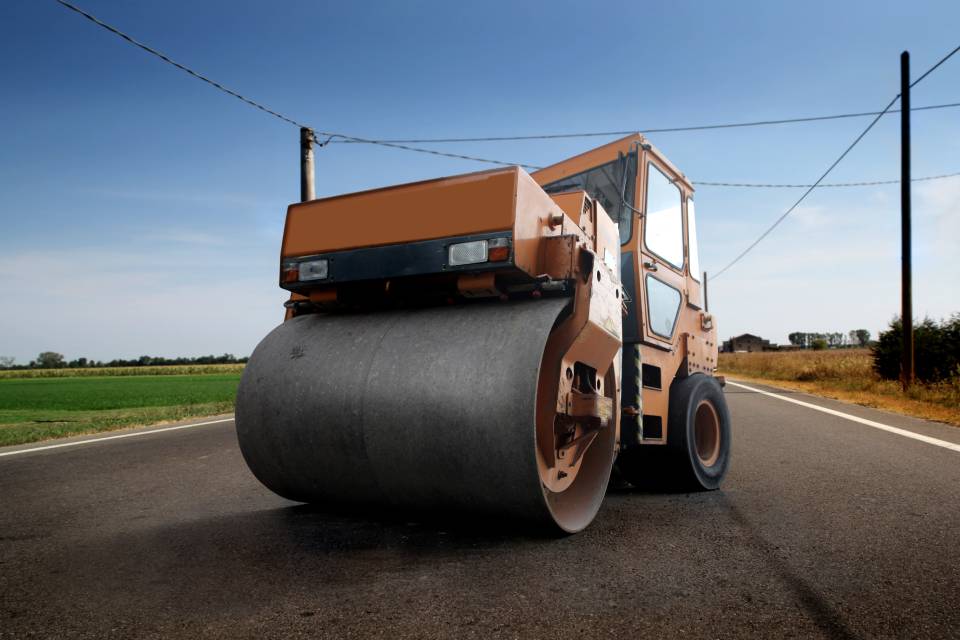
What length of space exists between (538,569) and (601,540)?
0.64 metres

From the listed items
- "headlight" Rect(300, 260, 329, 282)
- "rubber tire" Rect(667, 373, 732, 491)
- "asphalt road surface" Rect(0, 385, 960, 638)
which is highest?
"headlight" Rect(300, 260, 329, 282)

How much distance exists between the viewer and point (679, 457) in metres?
4.81

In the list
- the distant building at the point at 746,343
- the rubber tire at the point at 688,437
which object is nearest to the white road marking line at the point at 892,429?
the rubber tire at the point at 688,437

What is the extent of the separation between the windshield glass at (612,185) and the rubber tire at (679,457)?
121 centimetres

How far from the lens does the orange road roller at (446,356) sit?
309cm

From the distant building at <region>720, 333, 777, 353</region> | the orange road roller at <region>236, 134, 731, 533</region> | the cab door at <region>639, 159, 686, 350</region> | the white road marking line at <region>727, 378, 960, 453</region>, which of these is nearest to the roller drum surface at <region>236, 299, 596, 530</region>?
the orange road roller at <region>236, 134, 731, 533</region>

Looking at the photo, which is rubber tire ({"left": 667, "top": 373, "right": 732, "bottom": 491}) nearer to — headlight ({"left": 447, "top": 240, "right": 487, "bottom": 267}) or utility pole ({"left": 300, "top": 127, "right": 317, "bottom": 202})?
headlight ({"left": 447, "top": 240, "right": 487, "bottom": 267})

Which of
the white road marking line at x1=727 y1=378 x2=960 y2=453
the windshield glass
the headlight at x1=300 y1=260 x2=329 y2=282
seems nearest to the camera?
the headlight at x1=300 y1=260 x2=329 y2=282

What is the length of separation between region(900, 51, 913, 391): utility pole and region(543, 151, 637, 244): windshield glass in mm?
14010

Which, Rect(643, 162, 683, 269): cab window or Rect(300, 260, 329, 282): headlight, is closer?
Rect(300, 260, 329, 282): headlight

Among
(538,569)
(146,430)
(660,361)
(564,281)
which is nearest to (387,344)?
(564,281)

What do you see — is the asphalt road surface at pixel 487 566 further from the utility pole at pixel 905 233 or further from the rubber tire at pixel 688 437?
the utility pole at pixel 905 233

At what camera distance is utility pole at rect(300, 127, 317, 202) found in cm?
1575

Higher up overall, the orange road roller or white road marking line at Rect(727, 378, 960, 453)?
the orange road roller
